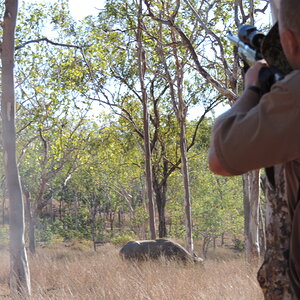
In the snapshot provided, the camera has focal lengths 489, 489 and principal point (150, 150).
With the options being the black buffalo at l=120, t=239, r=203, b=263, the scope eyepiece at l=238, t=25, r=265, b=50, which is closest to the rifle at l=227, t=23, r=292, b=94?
the scope eyepiece at l=238, t=25, r=265, b=50

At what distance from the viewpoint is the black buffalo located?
11.6 metres

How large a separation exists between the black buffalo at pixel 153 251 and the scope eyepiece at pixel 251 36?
10286mm

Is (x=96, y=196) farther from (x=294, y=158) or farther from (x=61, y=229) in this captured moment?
(x=294, y=158)

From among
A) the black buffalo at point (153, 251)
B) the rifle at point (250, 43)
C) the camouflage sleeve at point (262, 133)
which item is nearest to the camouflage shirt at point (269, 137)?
the camouflage sleeve at point (262, 133)

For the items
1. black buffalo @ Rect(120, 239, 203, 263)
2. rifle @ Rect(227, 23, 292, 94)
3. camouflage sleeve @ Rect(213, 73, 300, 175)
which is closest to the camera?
camouflage sleeve @ Rect(213, 73, 300, 175)

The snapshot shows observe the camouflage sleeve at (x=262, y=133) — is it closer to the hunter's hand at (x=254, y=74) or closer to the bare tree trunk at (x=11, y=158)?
the hunter's hand at (x=254, y=74)

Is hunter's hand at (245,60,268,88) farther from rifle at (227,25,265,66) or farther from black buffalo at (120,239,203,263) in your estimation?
black buffalo at (120,239,203,263)

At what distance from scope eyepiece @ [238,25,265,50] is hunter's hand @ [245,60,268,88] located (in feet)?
0.34

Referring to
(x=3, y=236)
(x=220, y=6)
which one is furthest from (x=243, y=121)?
(x=3, y=236)

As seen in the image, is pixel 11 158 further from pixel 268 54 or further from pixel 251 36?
pixel 268 54

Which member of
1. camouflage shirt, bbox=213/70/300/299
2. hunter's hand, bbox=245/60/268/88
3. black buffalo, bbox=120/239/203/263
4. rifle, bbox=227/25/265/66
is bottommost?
black buffalo, bbox=120/239/203/263

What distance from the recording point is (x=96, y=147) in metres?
20.5

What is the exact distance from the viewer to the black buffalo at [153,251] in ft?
38.2

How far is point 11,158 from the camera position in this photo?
7164 mm
